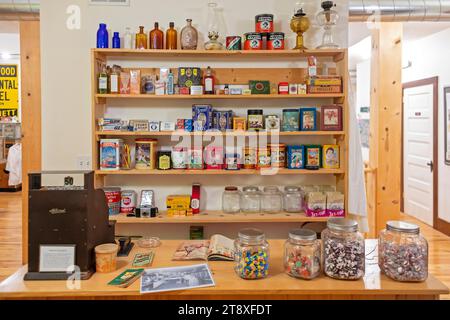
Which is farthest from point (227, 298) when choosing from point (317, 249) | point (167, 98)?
point (167, 98)

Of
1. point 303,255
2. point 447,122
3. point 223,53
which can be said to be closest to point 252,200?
point 223,53

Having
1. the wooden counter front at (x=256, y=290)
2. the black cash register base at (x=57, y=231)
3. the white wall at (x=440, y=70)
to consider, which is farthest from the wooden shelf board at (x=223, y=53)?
the white wall at (x=440, y=70)

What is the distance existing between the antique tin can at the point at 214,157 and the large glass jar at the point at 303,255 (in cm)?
158

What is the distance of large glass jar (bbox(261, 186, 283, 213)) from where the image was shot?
327 cm

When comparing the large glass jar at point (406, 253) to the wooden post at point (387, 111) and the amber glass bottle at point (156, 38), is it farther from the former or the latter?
the wooden post at point (387, 111)

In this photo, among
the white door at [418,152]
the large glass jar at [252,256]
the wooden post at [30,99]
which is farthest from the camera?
the white door at [418,152]

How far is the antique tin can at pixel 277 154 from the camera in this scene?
126 inches

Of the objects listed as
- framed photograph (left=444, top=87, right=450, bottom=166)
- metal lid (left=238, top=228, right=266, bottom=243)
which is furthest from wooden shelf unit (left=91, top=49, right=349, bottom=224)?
framed photograph (left=444, top=87, right=450, bottom=166)

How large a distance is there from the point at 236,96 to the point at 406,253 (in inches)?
73.6

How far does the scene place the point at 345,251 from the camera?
63.9 inches

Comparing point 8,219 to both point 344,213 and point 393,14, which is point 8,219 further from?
point 393,14

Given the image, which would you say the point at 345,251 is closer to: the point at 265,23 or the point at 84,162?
the point at 265,23

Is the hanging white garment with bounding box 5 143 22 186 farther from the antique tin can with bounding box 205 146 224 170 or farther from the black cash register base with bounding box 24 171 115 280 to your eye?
the black cash register base with bounding box 24 171 115 280

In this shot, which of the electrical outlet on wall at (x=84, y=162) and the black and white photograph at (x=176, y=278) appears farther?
the electrical outlet on wall at (x=84, y=162)
